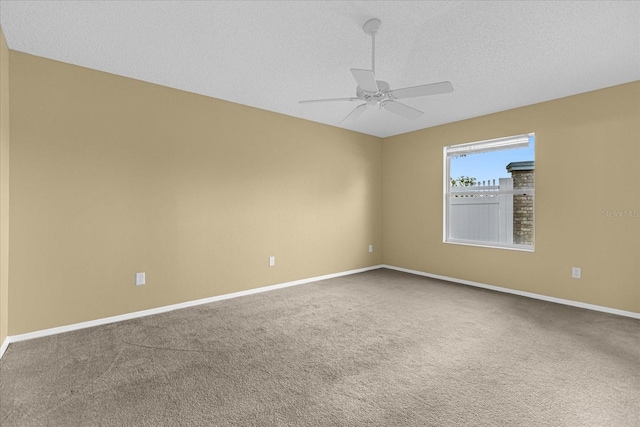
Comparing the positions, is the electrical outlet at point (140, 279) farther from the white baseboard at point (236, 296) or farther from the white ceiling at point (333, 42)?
the white ceiling at point (333, 42)

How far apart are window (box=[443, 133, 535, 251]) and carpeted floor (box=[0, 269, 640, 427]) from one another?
1308 millimetres

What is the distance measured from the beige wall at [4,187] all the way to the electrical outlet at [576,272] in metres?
5.57

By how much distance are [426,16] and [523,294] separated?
11.8 feet

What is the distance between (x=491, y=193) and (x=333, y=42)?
3381 mm

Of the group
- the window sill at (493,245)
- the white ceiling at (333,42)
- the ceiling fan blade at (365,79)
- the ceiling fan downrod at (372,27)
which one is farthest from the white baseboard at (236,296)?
the ceiling fan downrod at (372,27)

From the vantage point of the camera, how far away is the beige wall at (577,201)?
3.20 meters

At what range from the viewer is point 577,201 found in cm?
352

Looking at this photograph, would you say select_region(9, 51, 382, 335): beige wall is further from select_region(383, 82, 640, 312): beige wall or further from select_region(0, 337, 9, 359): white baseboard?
select_region(383, 82, 640, 312): beige wall

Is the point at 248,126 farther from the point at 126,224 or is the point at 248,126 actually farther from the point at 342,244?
the point at 342,244

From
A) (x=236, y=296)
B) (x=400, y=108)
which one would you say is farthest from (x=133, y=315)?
(x=400, y=108)

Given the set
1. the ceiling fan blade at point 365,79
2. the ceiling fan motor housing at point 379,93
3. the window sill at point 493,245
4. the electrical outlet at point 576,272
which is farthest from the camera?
the window sill at point 493,245

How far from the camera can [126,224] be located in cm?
310

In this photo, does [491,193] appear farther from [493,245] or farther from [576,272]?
[576,272]

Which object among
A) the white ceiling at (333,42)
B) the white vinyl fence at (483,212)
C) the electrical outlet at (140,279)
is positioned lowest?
the electrical outlet at (140,279)
